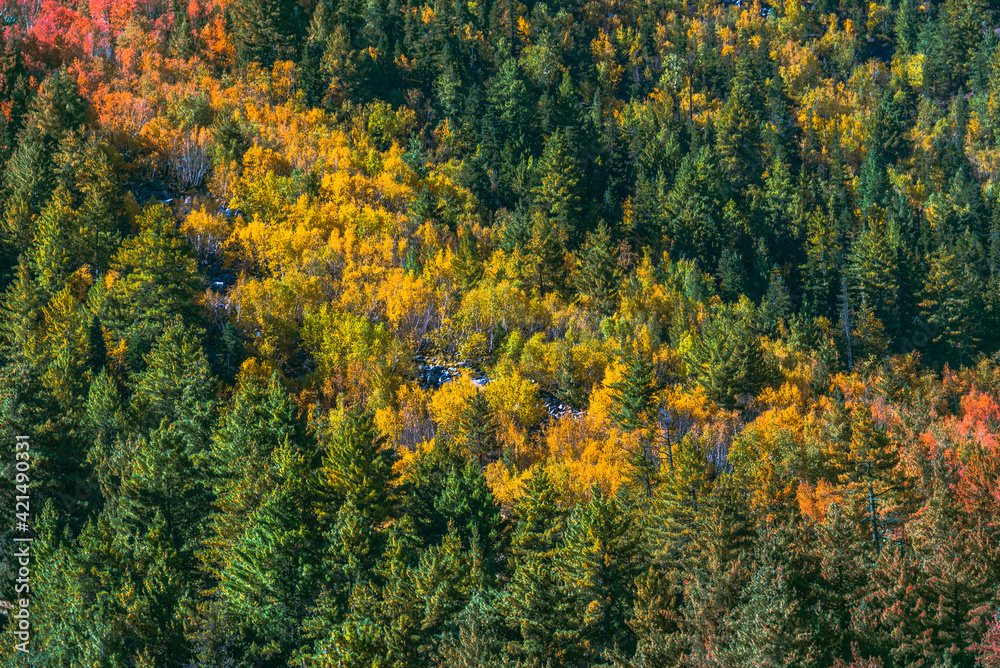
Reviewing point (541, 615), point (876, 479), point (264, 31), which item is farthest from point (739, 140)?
point (541, 615)

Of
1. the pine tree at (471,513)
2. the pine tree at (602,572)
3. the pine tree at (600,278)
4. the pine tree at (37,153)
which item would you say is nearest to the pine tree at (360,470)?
the pine tree at (471,513)

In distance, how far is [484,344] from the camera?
64.8 meters

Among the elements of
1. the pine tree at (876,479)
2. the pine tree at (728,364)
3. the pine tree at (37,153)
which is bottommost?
the pine tree at (728,364)

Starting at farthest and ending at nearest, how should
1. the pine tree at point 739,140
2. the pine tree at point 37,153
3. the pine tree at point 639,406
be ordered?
the pine tree at point 739,140 → the pine tree at point 37,153 → the pine tree at point 639,406

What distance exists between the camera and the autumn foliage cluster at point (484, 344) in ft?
113

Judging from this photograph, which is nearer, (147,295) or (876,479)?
(876,479)

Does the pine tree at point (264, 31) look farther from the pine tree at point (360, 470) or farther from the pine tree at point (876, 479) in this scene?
the pine tree at point (876, 479)

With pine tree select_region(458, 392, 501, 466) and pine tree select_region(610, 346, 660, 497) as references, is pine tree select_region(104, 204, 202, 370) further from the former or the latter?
pine tree select_region(610, 346, 660, 497)

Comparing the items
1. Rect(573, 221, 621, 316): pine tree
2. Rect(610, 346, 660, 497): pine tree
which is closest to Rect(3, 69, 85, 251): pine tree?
Rect(573, 221, 621, 316): pine tree

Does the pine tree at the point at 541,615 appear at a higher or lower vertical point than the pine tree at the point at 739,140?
higher

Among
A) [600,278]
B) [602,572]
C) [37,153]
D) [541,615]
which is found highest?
[37,153]

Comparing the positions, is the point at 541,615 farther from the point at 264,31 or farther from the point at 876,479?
the point at 264,31

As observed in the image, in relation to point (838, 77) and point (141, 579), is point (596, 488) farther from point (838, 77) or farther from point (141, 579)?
point (838, 77)

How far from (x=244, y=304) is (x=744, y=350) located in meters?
37.6
